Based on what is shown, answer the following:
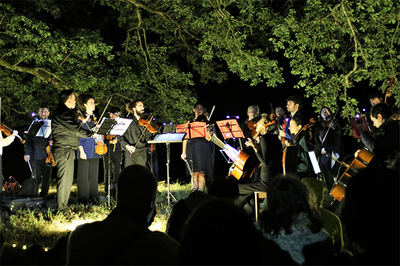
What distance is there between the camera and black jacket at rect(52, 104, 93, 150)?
23.0ft

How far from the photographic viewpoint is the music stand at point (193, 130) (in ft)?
28.5

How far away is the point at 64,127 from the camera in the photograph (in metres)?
7.02

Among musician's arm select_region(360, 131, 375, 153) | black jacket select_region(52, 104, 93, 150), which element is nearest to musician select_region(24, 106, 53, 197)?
black jacket select_region(52, 104, 93, 150)

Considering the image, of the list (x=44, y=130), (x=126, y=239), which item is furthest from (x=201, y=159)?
(x=126, y=239)

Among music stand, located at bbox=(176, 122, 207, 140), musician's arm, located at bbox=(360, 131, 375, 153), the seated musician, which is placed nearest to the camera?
musician's arm, located at bbox=(360, 131, 375, 153)

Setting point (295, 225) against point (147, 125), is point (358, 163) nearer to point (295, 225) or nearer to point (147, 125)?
point (295, 225)

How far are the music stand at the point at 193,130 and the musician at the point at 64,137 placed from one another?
2247mm

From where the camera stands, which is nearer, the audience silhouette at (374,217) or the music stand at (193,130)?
the audience silhouette at (374,217)

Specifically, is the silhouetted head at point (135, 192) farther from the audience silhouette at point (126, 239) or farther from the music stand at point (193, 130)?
the music stand at point (193, 130)

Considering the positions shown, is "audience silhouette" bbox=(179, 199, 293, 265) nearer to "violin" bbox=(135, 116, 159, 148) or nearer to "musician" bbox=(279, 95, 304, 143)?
"violin" bbox=(135, 116, 159, 148)

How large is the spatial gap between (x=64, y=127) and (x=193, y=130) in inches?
109

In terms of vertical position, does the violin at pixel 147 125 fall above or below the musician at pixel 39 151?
above

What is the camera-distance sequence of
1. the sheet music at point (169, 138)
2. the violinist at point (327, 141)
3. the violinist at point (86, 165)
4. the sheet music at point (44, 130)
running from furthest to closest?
the violinist at point (327, 141)
the sheet music at point (44, 130)
the violinist at point (86, 165)
the sheet music at point (169, 138)

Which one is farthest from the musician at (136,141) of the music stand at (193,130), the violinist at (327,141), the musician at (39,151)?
the violinist at (327,141)
